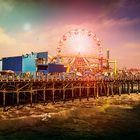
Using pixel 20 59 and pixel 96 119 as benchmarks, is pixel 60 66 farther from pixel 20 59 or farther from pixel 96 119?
pixel 96 119

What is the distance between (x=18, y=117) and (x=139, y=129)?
15.4 meters

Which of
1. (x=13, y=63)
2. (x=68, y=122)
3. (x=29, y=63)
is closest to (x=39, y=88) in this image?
(x=29, y=63)

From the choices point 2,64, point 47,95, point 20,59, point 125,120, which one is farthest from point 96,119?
point 2,64

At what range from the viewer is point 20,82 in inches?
1676

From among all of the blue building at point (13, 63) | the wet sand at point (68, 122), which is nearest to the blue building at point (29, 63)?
the blue building at point (13, 63)

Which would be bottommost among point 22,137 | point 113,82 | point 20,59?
point 22,137

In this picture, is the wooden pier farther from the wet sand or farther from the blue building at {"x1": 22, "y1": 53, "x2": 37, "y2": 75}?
the blue building at {"x1": 22, "y1": 53, "x2": 37, "y2": 75}

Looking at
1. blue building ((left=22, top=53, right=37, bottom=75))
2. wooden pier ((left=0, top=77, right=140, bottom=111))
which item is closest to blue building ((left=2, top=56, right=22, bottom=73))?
blue building ((left=22, top=53, right=37, bottom=75))

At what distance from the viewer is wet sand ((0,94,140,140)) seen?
97.6ft

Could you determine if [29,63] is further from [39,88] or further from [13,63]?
[39,88]

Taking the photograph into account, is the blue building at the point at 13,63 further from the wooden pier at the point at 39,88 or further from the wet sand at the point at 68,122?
the wet sand at the point at 68,122

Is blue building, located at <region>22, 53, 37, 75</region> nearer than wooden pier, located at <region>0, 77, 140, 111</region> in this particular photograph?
No

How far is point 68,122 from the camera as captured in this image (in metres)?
36.0

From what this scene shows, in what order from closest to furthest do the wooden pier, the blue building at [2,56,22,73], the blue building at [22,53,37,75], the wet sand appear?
1. the wet sand
2. the wooden pier
3. the blue building at [22,53,37,75]
4. the blue building at [2,56,22,73]
